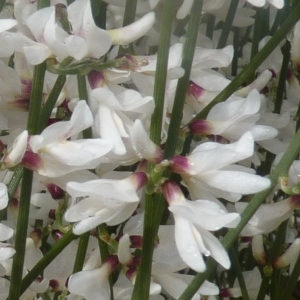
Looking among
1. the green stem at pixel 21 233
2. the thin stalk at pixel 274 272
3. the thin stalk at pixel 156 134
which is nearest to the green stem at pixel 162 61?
the thin stalk at pixel 156 134

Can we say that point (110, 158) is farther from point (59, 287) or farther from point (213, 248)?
point (59, 287)

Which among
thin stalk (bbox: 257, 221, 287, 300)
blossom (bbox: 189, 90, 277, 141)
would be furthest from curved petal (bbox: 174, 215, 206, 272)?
thin stalk (bbox: 257, 221, 287, 300)

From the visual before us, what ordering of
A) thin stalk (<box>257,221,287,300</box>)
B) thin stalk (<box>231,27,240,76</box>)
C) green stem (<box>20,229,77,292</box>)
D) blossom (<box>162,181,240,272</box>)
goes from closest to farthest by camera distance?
blossom (<box>162,181,240,272</box>)
green stem (<box>20,229,77,292</box>)
thin stalk (<box>257,221,287,300</box>)
thin stalk (<box>231,27,240,76</box>)

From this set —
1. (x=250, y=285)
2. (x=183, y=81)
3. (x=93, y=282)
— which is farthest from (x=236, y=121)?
(x=250, y=285)

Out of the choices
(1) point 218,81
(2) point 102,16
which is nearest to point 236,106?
(1) point 218,81

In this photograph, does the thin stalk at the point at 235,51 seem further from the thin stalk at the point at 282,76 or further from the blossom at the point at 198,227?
the blossom at the point at 198,227

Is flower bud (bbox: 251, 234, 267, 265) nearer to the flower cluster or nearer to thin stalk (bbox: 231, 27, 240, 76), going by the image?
the flower cluster
